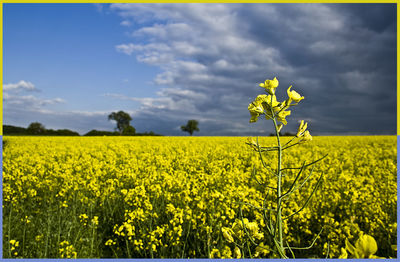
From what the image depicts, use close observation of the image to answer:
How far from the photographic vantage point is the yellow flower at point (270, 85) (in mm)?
947

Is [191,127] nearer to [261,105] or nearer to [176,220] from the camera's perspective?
[176,220]

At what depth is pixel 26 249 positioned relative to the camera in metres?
4.19

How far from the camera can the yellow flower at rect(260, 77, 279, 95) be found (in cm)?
95

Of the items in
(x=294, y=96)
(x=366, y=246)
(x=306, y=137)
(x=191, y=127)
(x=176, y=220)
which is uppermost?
(x=191, y=127)

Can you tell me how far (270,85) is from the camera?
96cm

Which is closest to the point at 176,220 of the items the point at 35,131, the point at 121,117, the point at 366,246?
the point at 366,246

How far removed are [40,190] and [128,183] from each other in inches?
78.6

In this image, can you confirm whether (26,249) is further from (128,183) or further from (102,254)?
(128,183)

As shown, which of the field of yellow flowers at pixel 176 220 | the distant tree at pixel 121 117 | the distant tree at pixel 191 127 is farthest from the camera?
the distant tree at pixel 121 117

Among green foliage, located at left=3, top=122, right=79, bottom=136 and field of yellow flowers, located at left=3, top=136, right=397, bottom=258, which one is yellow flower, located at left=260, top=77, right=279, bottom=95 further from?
green foliage, located at left=3, top=122, right=79, bottom=136

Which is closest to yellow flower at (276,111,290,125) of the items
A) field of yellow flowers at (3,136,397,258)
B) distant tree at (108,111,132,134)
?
field of yellow flowers at (3,136,397,258)

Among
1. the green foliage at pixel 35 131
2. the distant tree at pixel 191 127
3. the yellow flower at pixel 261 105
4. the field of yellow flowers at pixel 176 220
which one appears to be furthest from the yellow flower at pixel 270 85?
the distant tree at pixel 191 127

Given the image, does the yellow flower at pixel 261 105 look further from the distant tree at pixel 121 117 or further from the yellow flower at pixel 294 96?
the distant tree at pixel 121 117

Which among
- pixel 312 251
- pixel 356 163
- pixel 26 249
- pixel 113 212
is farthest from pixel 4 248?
pixel 356 163
